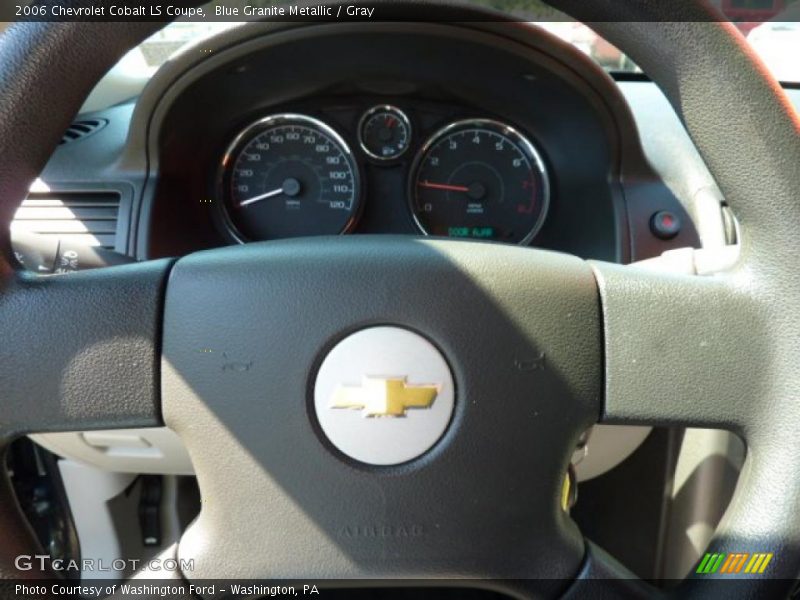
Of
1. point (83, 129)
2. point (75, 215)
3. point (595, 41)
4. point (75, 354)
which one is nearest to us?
point (75, 354)

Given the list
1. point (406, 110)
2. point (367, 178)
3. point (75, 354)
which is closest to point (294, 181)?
point (367, 178)

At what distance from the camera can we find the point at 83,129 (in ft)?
6.38

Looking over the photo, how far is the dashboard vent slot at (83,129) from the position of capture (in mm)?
1893

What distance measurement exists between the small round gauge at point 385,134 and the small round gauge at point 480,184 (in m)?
0.05

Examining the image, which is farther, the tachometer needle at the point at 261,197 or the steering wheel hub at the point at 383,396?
the tachometer needle at the point at 261,197

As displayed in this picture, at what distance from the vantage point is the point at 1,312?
0.91 m

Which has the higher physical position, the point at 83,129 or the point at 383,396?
the point at 83,129

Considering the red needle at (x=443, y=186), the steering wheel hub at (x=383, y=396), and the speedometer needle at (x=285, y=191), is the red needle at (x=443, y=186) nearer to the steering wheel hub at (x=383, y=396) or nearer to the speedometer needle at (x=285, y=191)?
the speedometer needle at (x=285, y=191)

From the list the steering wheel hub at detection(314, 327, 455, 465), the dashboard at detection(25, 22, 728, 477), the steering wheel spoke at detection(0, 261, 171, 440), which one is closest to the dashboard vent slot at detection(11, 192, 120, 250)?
the dashboard at detection(25, 22, 728, 477)

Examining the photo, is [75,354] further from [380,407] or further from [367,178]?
[367,178]

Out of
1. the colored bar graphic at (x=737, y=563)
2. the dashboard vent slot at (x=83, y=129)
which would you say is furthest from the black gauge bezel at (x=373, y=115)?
the colored bar graphic at (x=737, y=563)

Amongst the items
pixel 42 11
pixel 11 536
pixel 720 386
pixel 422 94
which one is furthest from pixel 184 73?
pixel 720 386

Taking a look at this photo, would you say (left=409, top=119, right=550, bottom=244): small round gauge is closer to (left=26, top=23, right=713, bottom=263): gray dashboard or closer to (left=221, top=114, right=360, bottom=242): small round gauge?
(left=26, top=23, right=713, bottom=263): gray dashboard

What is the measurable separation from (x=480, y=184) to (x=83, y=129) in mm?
880
